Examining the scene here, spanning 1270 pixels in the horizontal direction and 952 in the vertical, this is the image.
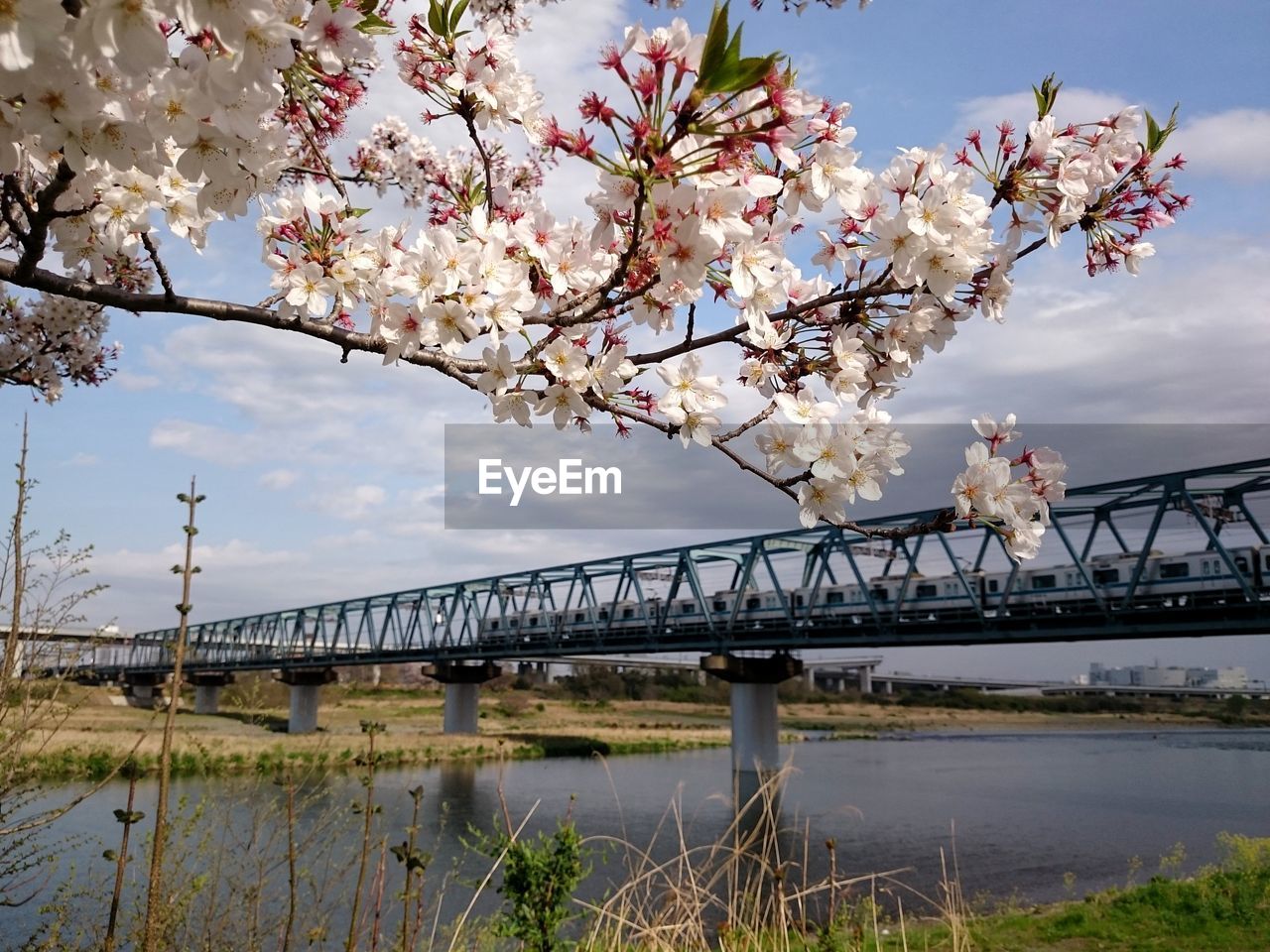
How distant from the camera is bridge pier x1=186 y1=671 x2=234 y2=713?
6022 cm

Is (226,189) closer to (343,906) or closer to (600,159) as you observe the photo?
(600,159)

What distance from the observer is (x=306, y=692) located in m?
48.8

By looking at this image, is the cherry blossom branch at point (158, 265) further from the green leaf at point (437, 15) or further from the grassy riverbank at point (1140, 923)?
the grassy riverbank at point (1140, 923)

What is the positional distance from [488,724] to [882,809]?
32.1m

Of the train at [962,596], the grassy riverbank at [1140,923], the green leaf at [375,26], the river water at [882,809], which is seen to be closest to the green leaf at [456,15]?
the green leaf at [375,26]

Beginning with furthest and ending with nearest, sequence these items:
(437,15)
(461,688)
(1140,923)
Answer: (461,688) → (1140,923) → (437,15)

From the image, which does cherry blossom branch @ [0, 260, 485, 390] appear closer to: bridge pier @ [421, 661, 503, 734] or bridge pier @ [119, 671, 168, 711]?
bridge pier @ [421, 661, 503, 734]

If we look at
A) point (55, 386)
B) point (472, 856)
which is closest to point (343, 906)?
point (472, 856)

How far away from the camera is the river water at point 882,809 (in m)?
11.5

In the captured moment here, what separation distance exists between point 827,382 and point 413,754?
31.4 m

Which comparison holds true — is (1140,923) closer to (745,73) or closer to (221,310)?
(221,310)

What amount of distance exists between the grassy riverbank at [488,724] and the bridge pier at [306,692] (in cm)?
144

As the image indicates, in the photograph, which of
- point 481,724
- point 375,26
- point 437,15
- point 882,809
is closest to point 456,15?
point 437,15

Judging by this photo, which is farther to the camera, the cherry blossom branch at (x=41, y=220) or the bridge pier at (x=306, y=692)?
the bridge pier at (x=306, y=692)
